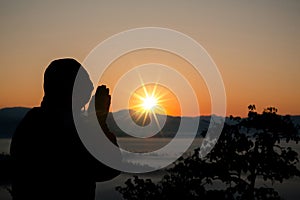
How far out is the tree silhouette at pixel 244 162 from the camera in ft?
48.9

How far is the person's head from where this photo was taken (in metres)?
4.38

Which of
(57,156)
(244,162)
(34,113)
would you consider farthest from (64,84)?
(244,162)

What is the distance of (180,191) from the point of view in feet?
52.7

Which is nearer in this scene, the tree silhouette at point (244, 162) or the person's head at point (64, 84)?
the person's head at point (64, 84)

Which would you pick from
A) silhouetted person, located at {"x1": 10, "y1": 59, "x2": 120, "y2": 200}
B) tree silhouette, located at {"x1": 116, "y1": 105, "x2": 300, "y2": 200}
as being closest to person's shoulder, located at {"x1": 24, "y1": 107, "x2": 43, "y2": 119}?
silhouetted person, located at {"x1": 10, "y1": 59, "x2": 120, "y2": 200}

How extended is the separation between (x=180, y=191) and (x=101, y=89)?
12274 mm

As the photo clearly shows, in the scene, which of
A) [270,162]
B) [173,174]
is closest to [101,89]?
[270,162]

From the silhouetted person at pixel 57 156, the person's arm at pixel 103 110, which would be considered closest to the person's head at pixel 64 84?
the silhouetted person at pixel 57 156

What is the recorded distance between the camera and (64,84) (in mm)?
4449

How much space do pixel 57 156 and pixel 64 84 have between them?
715 millimetres

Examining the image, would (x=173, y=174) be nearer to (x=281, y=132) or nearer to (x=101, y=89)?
(x=281, y=132)

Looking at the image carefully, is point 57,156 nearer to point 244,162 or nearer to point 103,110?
point 103,110

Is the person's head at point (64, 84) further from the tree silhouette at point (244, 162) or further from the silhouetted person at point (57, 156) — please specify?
the tree silhouette at point (244, 162)

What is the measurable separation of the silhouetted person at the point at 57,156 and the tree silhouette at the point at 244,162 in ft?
35.9
